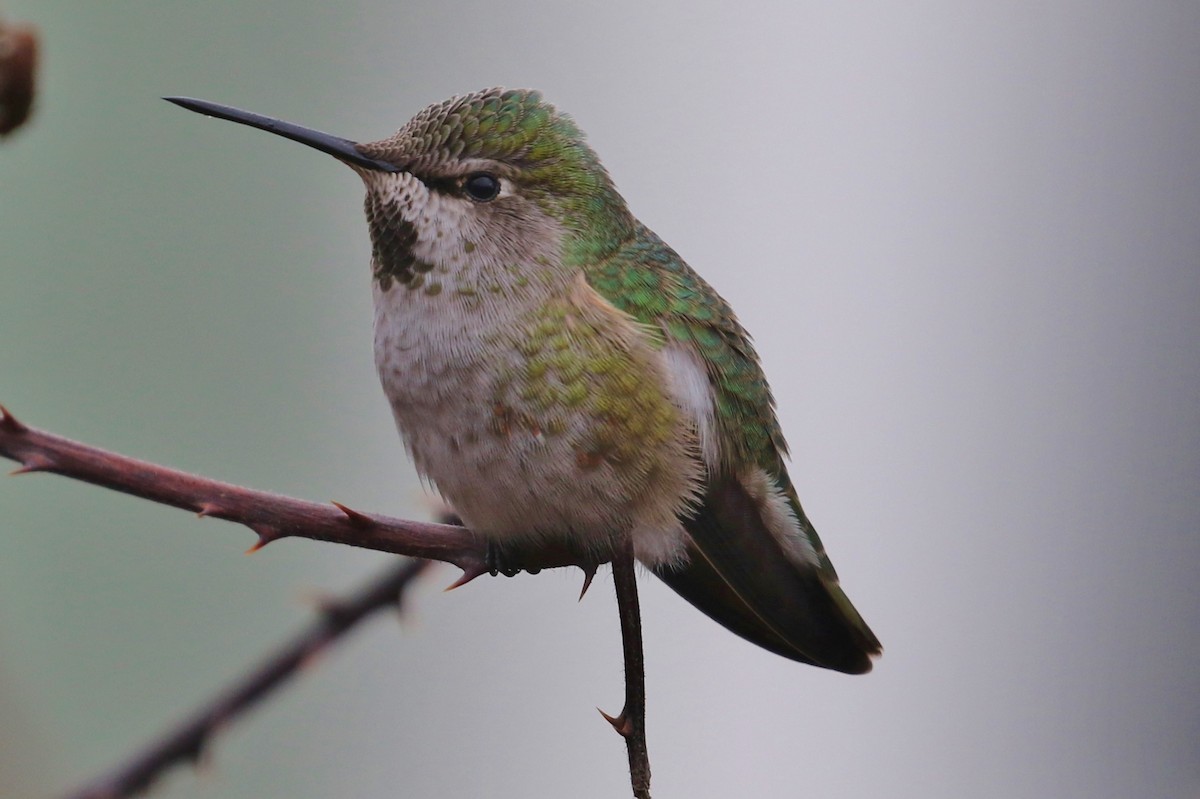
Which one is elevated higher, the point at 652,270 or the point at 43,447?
the point at 652,270

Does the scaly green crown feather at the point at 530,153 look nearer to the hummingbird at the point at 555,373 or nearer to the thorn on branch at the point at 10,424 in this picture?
the hummingbird at the point at 555,373

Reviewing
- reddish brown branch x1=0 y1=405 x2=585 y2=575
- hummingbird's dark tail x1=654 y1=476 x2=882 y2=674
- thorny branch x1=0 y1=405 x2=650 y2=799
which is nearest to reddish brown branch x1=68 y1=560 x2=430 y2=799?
thorny branch x1=0 y1=405 x2=650 y2=799

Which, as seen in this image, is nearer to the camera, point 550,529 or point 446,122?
point 446,122

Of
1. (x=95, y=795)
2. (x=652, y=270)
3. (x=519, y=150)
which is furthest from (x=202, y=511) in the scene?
(x=652, y=270)

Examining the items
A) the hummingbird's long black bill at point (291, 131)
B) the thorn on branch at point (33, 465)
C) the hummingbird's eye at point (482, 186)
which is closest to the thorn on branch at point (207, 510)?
the thorn on branch at point (33, 465)

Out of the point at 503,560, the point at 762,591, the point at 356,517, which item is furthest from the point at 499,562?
the point at 356,517

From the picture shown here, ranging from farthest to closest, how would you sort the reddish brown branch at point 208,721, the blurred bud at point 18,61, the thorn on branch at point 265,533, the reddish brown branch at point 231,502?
the reddish brown branch at point 208,721
the thorn on branch at point 265,533
the reddish brown branch at point 231,502
the blurred bud at point 18,61

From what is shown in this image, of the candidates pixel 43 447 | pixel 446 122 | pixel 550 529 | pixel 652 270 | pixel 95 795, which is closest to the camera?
pixel 43 447

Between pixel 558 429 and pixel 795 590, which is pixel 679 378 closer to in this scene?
pixel 558 429
